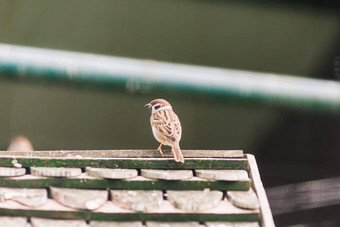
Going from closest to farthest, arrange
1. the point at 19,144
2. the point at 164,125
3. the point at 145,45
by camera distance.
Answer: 1. the point at 164,125
2. the point at 19,144
3. the point at 145,45

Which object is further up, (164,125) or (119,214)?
(164,125)

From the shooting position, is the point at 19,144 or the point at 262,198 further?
the point at 19,144

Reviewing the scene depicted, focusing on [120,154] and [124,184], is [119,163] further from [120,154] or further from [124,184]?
[120,154]

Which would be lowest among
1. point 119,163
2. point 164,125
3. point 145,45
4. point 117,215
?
point 117,215

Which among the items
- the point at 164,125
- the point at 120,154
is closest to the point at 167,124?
the point at 164,125

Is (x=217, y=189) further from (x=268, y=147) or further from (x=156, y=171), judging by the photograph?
(x=268, y=147)

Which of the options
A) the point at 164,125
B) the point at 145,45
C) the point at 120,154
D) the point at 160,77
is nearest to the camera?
the point at 160,77

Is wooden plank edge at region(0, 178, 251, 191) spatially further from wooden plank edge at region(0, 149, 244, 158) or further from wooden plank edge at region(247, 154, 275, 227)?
wooden plank edge at region(0, 149, 244, 158)

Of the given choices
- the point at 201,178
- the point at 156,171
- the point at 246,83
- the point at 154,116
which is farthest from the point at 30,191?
the point at 154,116
